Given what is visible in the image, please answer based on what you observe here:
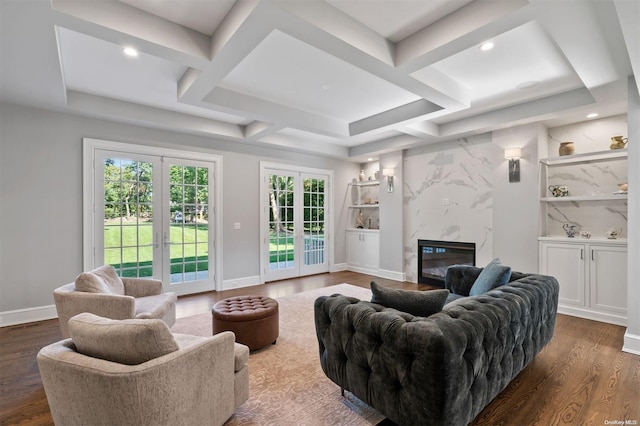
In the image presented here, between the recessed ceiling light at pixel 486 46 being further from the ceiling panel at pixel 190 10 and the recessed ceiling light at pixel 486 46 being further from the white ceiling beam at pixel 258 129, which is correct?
the white ceiling beam at pixel 258 129

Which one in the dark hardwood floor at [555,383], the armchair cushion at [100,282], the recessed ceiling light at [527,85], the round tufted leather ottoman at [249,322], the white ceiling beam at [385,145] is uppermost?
the recessed ceiling light at [527,85]

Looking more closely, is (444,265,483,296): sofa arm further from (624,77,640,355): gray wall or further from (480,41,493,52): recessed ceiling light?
(480,41,493,52): recessed ceiling light

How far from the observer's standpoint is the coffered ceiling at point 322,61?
2.14 meters

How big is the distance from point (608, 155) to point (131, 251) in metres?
6.74

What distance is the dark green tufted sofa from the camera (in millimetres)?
1520

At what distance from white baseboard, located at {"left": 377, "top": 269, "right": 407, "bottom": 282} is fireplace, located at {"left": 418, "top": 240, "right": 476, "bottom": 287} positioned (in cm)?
33

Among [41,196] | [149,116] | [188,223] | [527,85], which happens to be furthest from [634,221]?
[41,196]

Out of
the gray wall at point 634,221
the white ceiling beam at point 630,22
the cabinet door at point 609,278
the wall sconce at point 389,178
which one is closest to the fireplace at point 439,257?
the wall sconce at point 389,178

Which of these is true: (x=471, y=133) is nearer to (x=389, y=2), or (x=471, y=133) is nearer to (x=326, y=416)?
(x=389, y=2)

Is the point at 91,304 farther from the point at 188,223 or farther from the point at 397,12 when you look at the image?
the point at 397,12

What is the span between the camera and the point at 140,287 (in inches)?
135

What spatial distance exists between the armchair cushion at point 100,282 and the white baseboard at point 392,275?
473cm

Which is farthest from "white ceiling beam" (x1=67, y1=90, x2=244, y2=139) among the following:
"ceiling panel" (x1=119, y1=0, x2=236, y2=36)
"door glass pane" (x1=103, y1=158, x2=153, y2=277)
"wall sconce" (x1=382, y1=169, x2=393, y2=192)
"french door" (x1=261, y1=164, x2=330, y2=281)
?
"wall sconce" (x1=382, y1=169, x2=393, y2=192)

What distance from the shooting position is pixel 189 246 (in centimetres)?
512
